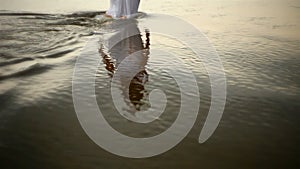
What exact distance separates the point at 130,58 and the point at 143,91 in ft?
4.10

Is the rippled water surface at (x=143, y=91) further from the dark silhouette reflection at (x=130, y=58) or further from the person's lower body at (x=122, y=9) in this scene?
the person's lower body at (x=122, y=9)

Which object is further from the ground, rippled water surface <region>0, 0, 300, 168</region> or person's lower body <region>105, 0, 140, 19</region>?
person's lower body <region>105, 0, 140, 19</region>

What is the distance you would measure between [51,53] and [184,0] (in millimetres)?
5995

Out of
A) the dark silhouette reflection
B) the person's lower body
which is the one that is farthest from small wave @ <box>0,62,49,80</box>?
the person's lower body

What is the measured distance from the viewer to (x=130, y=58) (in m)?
4.79

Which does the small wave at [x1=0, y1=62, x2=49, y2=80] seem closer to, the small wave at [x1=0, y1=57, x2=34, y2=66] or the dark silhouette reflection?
the small wave at [x1=0, y1=57, x2=34, y2=66]

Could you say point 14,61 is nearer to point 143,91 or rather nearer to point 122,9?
point 143,91

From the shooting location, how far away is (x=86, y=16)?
7426 millimetres

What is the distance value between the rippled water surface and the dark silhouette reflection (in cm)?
2

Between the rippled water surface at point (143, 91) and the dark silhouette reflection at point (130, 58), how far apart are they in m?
0.02

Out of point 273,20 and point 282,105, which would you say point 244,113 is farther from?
point 273,20

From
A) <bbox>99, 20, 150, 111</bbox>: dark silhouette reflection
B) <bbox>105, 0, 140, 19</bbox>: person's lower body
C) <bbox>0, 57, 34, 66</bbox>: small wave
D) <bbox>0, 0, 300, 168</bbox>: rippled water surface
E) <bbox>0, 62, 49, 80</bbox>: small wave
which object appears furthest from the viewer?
<bbox>105, 0, 140, 19</bbox>: person's lower body

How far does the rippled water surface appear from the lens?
246 cm

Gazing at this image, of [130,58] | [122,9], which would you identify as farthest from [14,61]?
[122,9]
